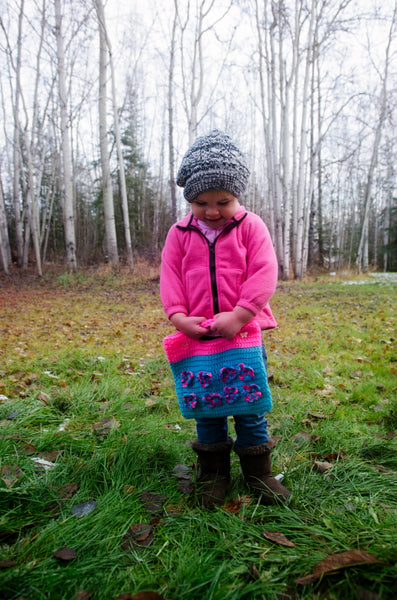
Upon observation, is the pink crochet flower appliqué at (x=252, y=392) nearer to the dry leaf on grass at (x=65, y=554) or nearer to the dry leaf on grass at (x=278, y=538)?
the dry leaf on grass at (x=278, y=538)

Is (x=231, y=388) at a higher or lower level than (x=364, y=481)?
higher

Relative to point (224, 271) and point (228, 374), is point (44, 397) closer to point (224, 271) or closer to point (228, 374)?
point (228, 374)

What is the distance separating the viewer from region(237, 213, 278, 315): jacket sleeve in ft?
5.26

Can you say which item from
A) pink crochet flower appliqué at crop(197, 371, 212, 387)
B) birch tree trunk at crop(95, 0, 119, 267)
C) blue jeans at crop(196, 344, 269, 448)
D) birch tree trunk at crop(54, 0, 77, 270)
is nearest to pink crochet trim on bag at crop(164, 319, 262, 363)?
pink crochet flower appliqué at crop(197, 371, 212, 387)

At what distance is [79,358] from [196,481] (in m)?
2.35

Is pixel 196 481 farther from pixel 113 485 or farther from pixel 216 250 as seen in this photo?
pixel 216 250

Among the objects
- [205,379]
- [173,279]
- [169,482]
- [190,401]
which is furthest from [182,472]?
[173,279]

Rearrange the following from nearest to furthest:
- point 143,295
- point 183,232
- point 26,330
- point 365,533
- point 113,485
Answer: point 365,533, point 113,485, point 183,232, point 26,330, point 143,295

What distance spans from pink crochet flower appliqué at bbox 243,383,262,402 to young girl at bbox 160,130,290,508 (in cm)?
14

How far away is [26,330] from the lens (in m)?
5.58

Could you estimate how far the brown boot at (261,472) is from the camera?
1.66 m

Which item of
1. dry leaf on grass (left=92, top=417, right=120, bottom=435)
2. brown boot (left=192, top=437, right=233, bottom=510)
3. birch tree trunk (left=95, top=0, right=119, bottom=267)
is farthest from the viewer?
birch tree trunk (left=95, top=0, right=119, bottom=267)

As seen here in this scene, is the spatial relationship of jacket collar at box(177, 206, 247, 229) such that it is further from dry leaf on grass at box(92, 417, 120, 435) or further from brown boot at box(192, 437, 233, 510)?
dry leaf on grass at box(92, 417, 120, 435)

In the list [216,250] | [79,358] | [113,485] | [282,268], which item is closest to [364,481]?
[113,485]
